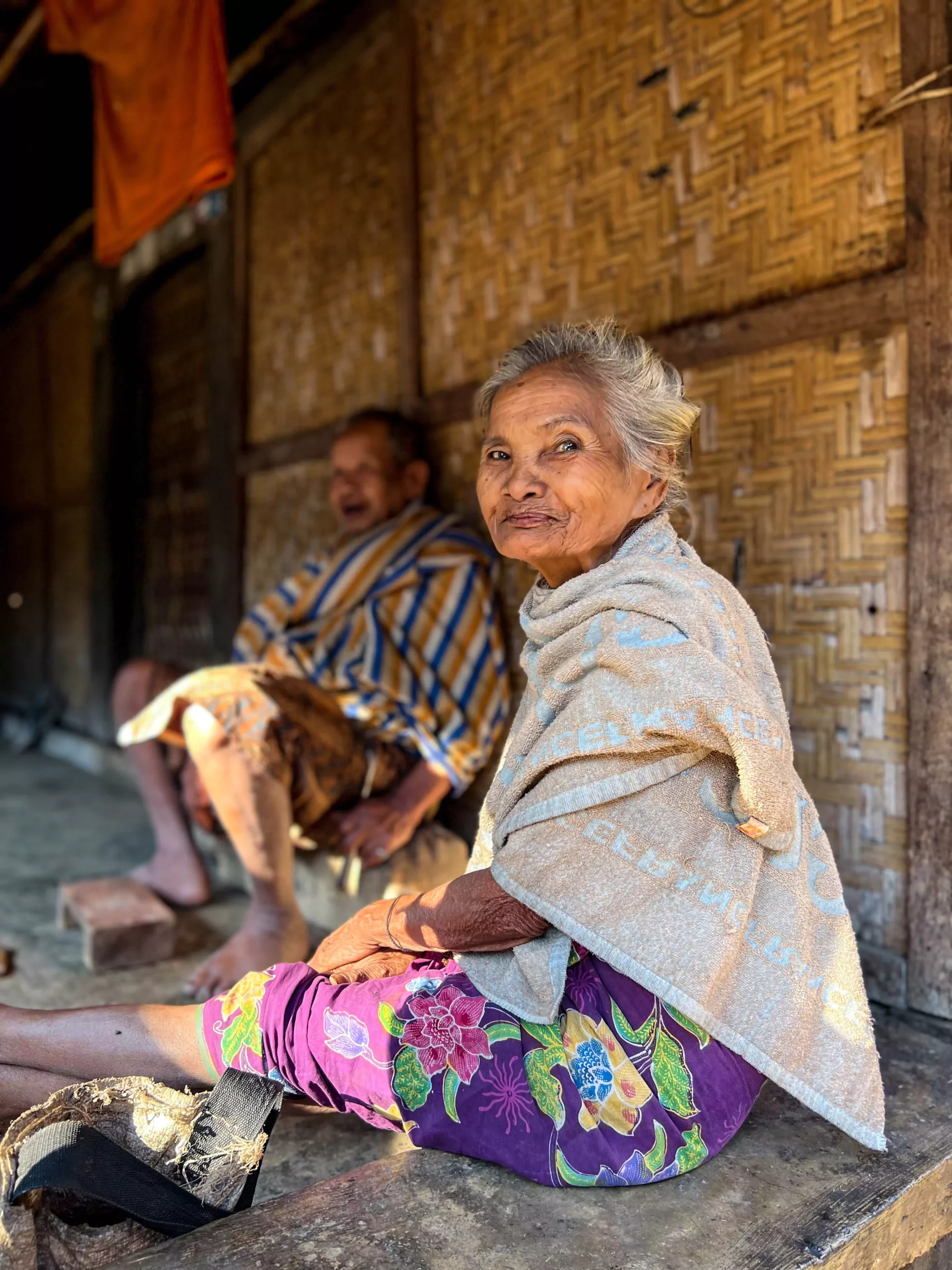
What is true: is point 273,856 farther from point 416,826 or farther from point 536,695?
point 536,695

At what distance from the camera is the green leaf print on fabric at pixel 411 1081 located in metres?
1.45

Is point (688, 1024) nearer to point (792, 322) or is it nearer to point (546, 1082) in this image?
point (546, 1082)

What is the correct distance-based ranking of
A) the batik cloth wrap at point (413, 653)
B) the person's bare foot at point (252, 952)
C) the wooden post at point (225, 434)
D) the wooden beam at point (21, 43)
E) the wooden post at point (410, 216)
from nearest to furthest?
1. the person's bare foot at point (252, 952)
2. the batik cloth wrap at point (413, 653)
3. the wooden post at point (410, 216)
4. the wooden beam at point (21, 43)
5. the wooden post at point (225, 434)

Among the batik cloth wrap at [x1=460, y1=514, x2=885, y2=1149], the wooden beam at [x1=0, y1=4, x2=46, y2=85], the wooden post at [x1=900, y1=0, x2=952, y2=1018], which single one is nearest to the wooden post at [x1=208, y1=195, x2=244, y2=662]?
the wooden beam at [x1=0, y1=4, x2=46, y2=85]

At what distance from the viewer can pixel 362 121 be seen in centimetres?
367

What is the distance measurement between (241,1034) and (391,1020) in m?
0.24

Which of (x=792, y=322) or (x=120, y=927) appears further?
(x=120, y=927)

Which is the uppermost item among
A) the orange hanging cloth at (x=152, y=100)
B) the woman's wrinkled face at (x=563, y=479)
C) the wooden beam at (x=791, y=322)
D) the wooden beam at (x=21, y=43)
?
the wooden beam at (x=21, y=43)

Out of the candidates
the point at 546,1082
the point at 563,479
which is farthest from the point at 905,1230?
the point at 563,479

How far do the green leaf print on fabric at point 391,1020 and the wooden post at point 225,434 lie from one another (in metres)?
3.15

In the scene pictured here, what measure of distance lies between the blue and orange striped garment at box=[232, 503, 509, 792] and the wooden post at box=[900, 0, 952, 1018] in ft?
4.20

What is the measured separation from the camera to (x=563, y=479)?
1587 mm

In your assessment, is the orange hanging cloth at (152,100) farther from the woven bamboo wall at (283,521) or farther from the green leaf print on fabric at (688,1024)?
the green leaf print on fabric at (688,1024)

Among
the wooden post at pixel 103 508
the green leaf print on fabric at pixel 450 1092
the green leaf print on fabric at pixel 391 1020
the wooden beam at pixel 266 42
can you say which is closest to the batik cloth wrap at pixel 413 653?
the green leaf print on fabric at pixel 391 1020
